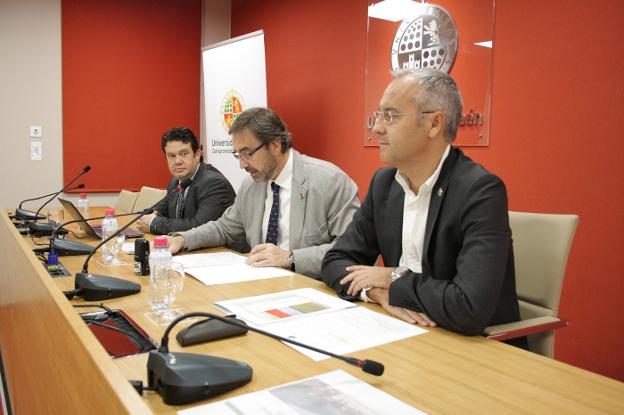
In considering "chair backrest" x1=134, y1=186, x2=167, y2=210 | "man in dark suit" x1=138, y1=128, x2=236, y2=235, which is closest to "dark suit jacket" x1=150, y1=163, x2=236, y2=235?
"man in dark suit" x1=138, y1=128, x2=236, y2=235

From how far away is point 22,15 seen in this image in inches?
184

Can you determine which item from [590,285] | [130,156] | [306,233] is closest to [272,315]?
[306,233]

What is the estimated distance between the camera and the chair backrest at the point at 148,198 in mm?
3744

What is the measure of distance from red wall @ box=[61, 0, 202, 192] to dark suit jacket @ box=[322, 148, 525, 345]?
413 centimetres

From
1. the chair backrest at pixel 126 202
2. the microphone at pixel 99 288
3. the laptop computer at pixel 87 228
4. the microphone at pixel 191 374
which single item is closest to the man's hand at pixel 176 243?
the laptop computer at pixel 87 228

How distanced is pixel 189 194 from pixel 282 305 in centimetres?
182

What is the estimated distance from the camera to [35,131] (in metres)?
4.83

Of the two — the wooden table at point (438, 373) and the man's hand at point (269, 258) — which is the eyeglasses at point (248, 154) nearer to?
the man's hand at point (269, 258)

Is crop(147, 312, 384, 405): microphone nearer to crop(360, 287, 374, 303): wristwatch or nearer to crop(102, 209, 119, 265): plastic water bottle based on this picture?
crop(360, 287, 374, 303): wristwatch

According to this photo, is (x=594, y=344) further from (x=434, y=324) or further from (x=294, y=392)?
(x=294, y=392)

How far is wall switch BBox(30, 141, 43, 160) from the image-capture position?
483cm

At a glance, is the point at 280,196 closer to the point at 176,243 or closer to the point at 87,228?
the point at 176,243

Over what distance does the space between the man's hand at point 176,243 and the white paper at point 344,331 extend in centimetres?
106

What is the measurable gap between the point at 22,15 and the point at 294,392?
201 inches
